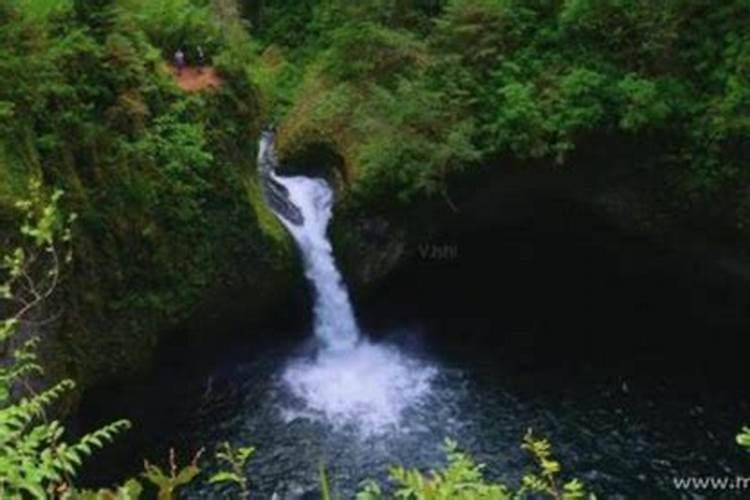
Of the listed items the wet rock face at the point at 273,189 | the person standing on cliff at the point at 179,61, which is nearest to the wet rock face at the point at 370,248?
the wet rock face at the point at 273,189

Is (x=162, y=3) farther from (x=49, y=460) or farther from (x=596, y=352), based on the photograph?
(x=49, y=460)

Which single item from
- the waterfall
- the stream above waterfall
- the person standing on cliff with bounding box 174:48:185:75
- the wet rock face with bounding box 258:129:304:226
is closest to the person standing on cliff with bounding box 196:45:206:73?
the person standing on cliff with bounding box 174:48:185:75

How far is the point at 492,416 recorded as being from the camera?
16609 millimetres

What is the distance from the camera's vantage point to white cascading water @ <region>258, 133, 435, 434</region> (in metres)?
16.9

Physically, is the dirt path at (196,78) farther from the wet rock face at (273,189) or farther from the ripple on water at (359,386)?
the ripple on water at (359,386)

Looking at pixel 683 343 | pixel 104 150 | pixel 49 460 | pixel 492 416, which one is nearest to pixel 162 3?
pixel 104 150

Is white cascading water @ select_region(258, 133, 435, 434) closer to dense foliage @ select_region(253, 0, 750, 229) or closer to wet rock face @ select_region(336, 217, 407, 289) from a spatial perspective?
wet rock face @ select_region(336, 217, 407, 289)

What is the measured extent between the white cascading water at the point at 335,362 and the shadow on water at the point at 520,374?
0.35m

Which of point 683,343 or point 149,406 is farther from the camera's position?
point 683,343

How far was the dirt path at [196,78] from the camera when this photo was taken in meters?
18.0

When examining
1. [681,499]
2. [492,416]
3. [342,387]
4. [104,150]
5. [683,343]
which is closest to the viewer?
[681,499]

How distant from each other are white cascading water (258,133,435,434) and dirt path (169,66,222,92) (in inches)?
123

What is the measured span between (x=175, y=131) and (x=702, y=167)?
10001 millimetres

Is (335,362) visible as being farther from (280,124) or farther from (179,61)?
(179,61)
